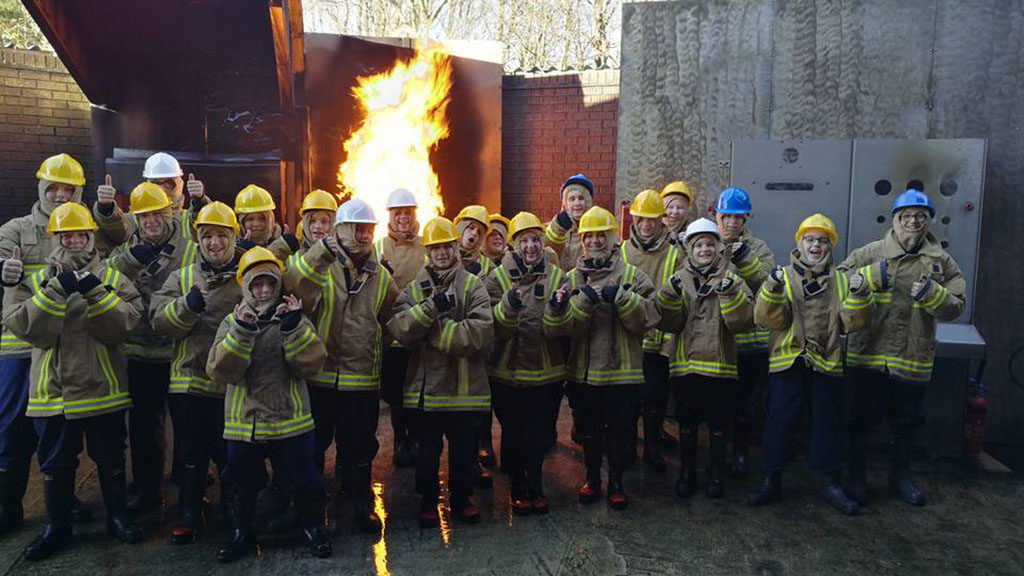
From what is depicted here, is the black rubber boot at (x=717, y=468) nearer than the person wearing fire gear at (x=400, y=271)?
Yes

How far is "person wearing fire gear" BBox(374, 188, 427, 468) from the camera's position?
5.11 metres

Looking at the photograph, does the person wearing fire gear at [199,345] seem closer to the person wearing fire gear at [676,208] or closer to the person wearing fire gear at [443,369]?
the person wearing fire gear at [443,369]

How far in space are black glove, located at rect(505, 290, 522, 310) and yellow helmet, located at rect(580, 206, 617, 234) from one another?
72 cm

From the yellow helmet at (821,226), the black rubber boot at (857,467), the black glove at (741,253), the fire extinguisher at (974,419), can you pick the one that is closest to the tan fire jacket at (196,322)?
the black glove at (741,253)

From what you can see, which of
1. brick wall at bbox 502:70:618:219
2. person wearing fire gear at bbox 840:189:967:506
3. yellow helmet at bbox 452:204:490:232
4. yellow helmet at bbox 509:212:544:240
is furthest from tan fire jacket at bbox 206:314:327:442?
brick wall at bbox 502:70:618:219

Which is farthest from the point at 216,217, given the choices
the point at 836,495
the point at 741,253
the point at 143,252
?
the point at 836,495

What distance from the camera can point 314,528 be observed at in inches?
163

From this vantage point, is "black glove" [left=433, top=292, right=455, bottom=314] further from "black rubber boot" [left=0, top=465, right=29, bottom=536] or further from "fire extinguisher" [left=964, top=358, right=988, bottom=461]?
"fire extinguisher" [left=964, top=358, right=988, bottom=461]

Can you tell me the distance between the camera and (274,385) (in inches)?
155

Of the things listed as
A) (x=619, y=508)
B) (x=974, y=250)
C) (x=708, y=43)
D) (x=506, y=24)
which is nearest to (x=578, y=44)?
(x=506, y=24)

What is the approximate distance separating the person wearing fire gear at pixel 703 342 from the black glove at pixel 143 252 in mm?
3403

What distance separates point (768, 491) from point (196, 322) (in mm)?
3897

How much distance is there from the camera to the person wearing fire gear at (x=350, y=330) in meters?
4.34

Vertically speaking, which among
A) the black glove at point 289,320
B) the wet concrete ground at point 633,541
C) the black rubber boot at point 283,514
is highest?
the black glove at point 289,320
